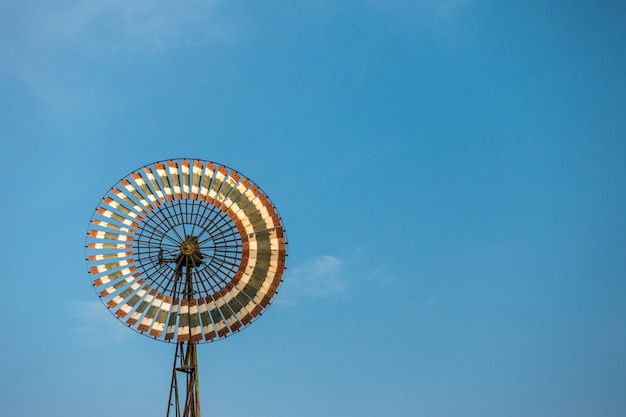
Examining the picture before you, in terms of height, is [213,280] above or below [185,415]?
above

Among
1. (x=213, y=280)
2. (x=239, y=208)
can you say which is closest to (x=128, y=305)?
(x=213, y=280)

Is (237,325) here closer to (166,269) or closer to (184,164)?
(166,269)

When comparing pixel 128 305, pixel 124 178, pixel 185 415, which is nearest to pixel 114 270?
pixel 128 305

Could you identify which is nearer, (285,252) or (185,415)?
(185,415)

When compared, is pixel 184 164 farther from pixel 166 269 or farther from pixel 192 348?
pixel 192 348

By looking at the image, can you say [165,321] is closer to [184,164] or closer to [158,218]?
[158,218]

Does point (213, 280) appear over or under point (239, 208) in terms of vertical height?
under

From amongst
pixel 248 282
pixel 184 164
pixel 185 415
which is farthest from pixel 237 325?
pixel 184 164

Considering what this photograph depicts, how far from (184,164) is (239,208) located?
2.81m

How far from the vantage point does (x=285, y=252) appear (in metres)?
30.5

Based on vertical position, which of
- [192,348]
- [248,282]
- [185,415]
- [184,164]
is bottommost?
[185,415]

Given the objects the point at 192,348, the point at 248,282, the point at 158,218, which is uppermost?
the point at 158,218

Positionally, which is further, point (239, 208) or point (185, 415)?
point (239, 208)

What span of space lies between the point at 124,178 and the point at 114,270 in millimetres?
3609
